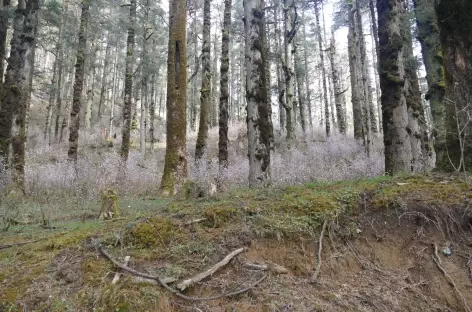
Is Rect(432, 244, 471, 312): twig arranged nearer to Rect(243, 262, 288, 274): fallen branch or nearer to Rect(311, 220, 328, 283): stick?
Rect(311, 220, 328, 283): stick

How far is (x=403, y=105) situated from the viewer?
5852 mm

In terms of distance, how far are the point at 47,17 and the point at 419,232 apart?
18094 millimetres

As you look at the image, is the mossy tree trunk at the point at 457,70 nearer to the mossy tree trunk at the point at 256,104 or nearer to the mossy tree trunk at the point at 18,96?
the mossy tree trunk at the point at 256,104

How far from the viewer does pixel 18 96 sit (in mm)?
9000

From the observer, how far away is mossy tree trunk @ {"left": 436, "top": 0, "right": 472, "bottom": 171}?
475 centimetres

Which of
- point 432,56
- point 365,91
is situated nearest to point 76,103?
point 432,56

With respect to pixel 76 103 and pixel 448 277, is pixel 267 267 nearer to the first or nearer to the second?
pixel 448 277

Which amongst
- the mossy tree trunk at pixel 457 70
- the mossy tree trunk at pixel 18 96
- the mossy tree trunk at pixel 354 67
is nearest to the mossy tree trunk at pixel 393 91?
the mossy tree trunk at pixel 457 70

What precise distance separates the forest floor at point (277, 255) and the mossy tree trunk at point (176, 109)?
324cm

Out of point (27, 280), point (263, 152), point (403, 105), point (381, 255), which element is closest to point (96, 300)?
point (27, 280)

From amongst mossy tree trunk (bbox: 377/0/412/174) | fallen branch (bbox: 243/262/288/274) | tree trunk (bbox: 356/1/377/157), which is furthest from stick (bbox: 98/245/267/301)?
tree trunk (bbox: 356/1/377/157)

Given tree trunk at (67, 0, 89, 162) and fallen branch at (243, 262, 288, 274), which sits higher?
tree trunk at (67, 0, 89, 162)

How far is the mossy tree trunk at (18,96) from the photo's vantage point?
29.5 feet

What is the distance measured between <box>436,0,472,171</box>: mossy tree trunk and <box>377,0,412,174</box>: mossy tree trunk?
771 millimetres
